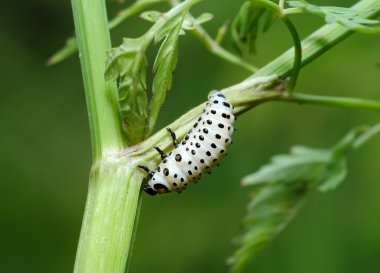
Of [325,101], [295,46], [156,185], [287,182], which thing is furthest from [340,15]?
[287,182]

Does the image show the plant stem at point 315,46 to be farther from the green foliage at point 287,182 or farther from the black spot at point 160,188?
the green foliage at point 287,182

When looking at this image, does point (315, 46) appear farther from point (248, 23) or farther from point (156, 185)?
point (156, 185)

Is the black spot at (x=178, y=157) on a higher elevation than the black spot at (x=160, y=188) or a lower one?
higher

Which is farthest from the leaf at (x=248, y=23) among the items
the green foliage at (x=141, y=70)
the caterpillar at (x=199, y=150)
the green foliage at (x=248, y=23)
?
the green foliage at (x=141, y=70)

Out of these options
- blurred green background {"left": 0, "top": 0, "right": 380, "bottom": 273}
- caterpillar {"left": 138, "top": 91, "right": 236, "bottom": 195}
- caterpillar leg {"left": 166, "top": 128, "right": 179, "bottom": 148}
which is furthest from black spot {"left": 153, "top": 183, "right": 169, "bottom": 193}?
blurred green background {"left": 0, "top": 0, "right": 380, "bottom": 273}

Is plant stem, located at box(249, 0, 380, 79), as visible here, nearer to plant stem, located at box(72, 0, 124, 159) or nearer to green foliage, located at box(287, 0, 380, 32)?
green foliage, located at box(287, 0, 380, 32)

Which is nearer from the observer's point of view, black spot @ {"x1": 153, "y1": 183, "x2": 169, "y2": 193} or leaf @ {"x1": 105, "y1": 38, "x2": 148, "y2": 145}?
leaf @ {"x1": 105, "y1": 38, "x2": 148, "y2": 145}
